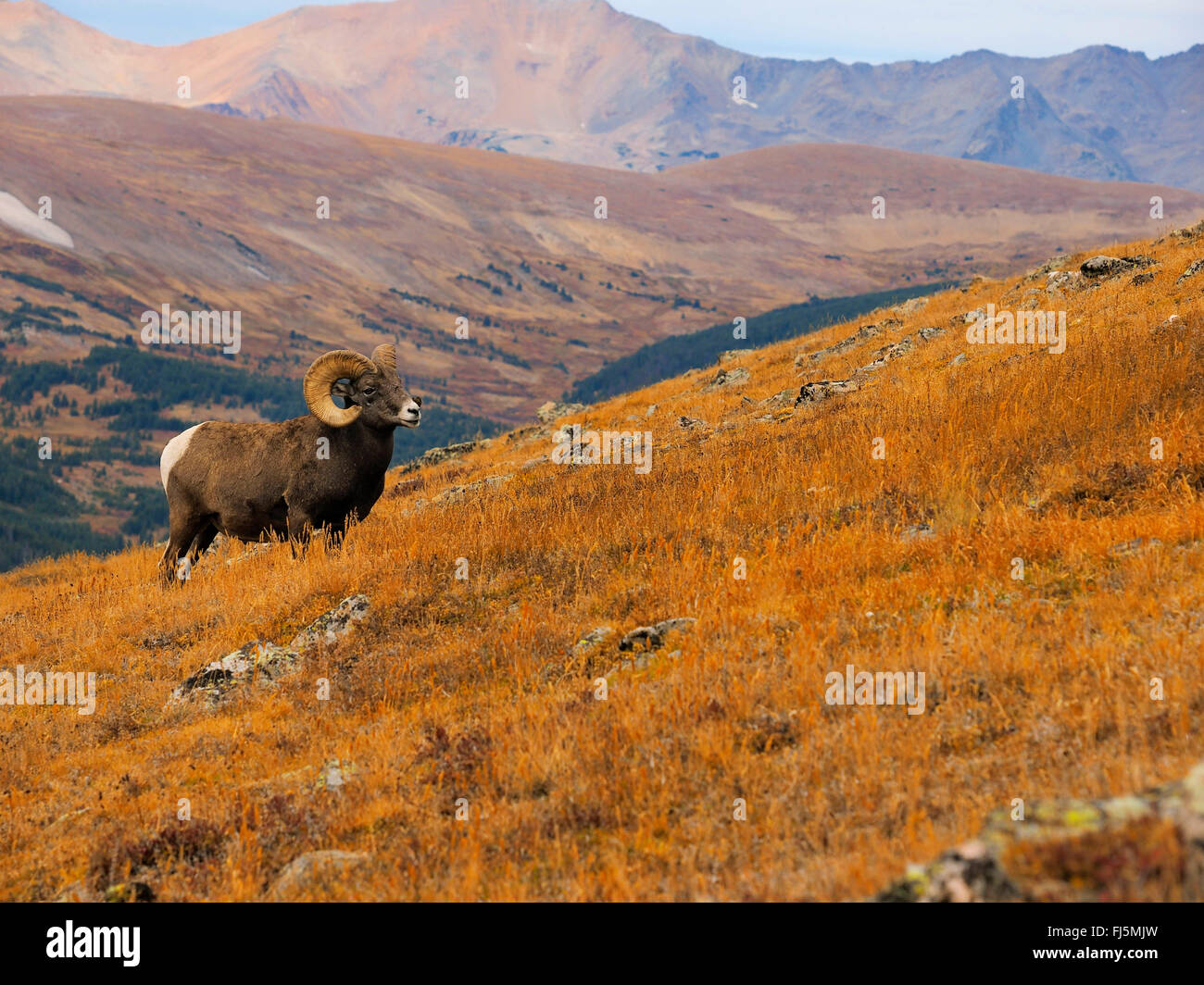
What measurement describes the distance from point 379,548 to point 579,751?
6.53 meters

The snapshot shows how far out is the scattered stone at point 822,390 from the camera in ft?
62.3

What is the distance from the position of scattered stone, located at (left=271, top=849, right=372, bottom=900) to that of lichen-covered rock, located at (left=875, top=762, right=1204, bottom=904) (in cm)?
314

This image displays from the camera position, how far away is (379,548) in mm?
12492

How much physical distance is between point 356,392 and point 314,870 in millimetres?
9818

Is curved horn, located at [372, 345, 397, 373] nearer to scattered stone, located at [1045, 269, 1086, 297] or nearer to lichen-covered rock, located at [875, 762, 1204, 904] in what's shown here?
lichen-covered rock, located at [875, 762, 1204, 904]

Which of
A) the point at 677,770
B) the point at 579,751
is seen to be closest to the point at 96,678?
the point at 579,751

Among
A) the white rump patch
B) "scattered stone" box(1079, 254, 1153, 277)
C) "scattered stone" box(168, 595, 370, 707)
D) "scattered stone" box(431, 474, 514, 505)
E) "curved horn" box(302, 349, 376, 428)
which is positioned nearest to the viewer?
"scattered stone" box(168, 595, 370, 707)

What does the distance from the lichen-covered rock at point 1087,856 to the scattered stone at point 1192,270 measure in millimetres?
16453

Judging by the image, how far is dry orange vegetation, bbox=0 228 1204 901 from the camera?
5.54 m

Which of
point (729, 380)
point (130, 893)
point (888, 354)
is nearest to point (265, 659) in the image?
point (130, 893)

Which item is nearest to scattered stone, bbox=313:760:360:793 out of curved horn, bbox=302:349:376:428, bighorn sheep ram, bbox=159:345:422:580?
bighorn sheep ram, bbox=159:345:422:580

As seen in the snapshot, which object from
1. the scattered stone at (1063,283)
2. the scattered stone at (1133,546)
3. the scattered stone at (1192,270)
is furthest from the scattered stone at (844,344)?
the scattered stone at (1133,546)

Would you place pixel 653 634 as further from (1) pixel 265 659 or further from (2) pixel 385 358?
(2) pixel 385 358

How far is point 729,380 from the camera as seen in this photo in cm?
2933
